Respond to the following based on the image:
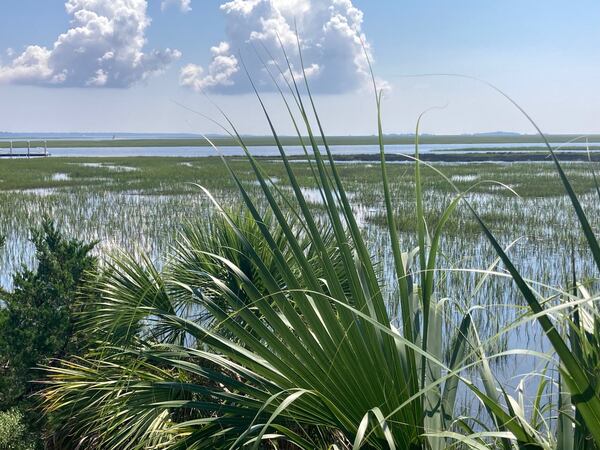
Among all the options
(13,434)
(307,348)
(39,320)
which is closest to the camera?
(307,348)

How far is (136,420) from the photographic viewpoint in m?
3.55

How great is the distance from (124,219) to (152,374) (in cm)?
1578

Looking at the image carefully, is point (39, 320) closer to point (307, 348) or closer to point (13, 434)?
point (13, 434)

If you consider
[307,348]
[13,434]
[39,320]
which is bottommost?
[13,434]

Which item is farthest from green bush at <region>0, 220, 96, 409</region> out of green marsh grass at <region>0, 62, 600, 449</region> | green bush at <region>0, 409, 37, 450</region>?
green bush at <region>0, 409, 37, 450</region>

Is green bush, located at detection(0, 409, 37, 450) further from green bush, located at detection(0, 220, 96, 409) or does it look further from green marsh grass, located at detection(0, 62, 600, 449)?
green bush, located at detection(0, 220, 96, 409)

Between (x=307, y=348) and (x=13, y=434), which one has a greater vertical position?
(x=307, y=348)

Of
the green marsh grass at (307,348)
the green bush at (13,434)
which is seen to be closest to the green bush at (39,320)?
the green marsh grass at (307,348)

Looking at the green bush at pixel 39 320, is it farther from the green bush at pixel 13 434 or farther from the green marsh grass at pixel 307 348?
the green bush at pixel 13 434

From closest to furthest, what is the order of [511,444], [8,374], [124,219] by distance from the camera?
1. [511,444]
2. [8,374]
3. [124,219]

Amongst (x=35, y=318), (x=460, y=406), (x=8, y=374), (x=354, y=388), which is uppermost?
(x=354, y=388)

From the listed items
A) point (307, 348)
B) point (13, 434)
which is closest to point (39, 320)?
point (13, 434)

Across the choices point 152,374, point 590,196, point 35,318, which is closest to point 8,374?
point 35,318

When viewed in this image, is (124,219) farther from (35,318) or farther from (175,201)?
(35,318)
